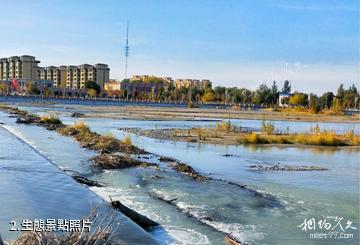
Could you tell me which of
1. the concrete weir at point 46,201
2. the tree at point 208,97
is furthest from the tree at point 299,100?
the concrete weir at point 46,201

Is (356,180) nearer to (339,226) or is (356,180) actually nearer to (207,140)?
(339,226)

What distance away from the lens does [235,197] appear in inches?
560

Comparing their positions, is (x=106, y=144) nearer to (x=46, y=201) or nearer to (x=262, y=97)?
(x=46, y=201)

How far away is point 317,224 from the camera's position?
39.0 ft

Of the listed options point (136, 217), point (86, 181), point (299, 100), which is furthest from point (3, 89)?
point (136, 217)

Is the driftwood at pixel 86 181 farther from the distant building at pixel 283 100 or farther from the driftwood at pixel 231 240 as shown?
the distant building at pixel 283 100

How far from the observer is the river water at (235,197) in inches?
428

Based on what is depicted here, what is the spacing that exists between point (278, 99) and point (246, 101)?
13.0m

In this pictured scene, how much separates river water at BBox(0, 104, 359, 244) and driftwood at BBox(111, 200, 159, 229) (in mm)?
309

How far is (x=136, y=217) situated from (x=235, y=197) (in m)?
3.95

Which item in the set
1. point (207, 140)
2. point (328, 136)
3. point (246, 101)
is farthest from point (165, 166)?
point (246, 101)

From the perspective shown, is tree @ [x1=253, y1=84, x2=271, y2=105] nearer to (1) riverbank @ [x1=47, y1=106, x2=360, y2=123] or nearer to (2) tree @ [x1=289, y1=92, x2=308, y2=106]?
(2) tree @ [x1=289, y1=92, x2=308, y2=106]

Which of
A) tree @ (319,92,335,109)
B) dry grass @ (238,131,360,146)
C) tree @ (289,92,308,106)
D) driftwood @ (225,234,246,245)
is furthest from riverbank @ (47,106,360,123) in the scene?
tree @ (319,92,335,109)

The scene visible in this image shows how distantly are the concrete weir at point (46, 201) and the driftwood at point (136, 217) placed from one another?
194mm
